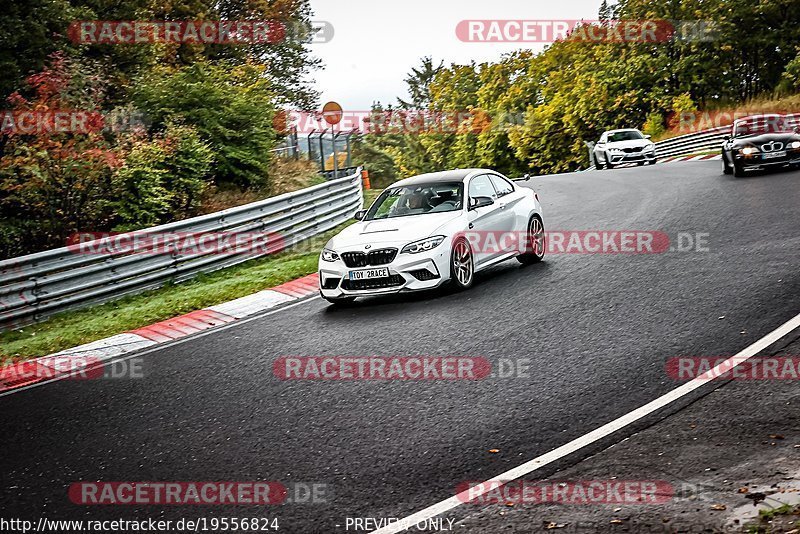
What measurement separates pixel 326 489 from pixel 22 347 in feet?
22.2

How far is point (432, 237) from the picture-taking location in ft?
37.4

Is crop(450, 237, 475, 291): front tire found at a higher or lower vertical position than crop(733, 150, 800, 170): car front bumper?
lower

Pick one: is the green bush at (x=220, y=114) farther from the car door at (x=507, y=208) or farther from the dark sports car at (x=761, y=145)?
the dark sports car at (x=761, y=145)

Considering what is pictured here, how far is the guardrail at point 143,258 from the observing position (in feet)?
40.8

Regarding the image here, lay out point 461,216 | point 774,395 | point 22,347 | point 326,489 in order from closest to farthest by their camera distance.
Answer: point 326,489, point 774,395, point 22,347, point 461,216

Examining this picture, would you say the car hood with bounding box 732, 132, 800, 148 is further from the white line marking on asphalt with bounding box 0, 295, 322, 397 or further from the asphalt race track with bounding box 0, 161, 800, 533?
the white line marking on asphalt with bounding box 0, 295, 322, 397

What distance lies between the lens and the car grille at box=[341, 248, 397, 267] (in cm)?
1131

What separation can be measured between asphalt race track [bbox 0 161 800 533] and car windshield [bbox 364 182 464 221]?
4.00ft

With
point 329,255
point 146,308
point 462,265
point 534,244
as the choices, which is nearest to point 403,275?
point 462,265

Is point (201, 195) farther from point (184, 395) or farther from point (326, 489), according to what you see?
point (326, 489)

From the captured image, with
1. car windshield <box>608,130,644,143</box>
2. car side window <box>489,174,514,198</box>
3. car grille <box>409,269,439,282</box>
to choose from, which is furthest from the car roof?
car windshield <box>608,130,644,143</box>

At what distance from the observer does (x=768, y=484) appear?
5125mm

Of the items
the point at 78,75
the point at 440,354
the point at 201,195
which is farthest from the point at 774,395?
the point at 78,75

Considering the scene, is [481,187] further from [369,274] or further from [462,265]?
[369,274]
